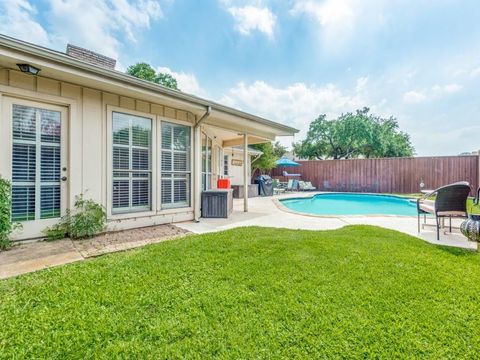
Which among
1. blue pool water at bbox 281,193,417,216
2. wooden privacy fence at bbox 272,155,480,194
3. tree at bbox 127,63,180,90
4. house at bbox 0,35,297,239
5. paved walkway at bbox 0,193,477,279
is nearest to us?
paved walkway at bbox 0,193,477,279

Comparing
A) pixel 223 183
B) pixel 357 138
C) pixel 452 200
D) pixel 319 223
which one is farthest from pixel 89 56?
pixel 357 138

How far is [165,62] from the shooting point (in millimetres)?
12953

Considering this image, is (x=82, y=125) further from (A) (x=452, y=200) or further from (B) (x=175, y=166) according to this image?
(A) (x=452, y=200)

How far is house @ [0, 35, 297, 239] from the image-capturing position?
386 cm

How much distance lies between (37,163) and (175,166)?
2750 millimetres

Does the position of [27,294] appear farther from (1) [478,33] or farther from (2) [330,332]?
(1) [478,33]

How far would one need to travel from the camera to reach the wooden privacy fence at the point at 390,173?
45.1 ft

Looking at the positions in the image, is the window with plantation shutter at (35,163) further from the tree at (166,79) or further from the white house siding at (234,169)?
the tree at (166,79)

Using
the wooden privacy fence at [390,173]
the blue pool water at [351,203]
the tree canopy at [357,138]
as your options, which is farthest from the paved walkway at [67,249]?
the tree canopy at [357,138]

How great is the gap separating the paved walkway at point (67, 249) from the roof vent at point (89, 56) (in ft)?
12.9

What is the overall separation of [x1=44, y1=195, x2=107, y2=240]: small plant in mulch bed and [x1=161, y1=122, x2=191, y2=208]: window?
1553 mm

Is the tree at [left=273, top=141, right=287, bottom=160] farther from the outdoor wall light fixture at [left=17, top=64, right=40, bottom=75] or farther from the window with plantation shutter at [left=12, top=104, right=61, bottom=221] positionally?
the outdoor wall light fixture at [left=17, top=64, right=40, bottom=75]

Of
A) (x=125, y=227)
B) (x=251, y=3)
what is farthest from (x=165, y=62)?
(x=125, y=227)

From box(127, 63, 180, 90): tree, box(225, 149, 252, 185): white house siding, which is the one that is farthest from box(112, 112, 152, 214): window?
box(127, 63, 180, 90): tree
